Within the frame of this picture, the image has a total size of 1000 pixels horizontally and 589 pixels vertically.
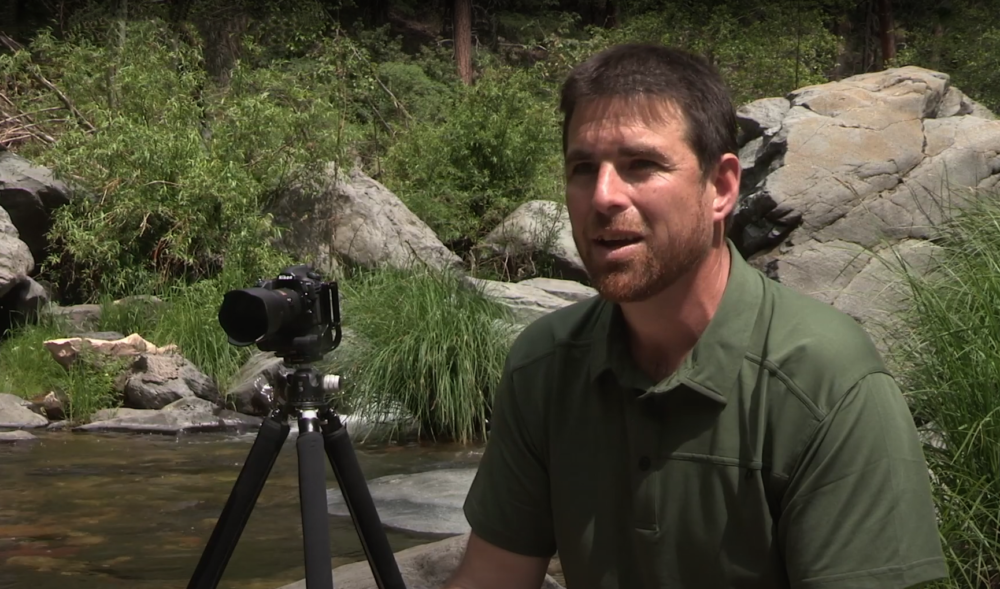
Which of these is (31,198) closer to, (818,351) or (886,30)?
(818,351)

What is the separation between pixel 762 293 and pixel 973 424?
5.11 ft

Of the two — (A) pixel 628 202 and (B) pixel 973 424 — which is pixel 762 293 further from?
(B) pixel 973 424

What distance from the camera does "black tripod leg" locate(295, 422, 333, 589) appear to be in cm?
246

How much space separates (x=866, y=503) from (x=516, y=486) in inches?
20.8

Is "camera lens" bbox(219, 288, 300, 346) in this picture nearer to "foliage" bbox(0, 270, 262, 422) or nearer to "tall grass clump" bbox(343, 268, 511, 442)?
"tall grass clump" bbox(343, 268, 511, 442)

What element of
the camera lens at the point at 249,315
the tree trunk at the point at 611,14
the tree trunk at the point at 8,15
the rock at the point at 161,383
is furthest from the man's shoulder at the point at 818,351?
the tree trunk at the point at 611,14

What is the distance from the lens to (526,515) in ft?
6.15

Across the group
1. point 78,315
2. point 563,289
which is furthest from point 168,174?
point 563,289

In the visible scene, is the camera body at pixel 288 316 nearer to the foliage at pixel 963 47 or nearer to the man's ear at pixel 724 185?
the man's ear at pixel 724 185

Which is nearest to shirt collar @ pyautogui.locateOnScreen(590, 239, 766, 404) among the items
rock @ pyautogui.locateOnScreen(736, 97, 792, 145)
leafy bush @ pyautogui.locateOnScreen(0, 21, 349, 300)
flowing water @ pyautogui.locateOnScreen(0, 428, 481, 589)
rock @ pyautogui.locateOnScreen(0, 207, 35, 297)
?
flowing water @ pyautogui.locateOnScreen(0, 428, 481, 589)

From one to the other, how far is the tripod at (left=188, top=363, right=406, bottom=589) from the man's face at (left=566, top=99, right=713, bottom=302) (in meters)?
1.03

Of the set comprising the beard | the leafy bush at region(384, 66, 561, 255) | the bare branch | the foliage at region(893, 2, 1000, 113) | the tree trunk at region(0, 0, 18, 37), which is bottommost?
the beard

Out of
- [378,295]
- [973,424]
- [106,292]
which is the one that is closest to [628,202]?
[973,424]

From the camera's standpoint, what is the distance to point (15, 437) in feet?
23.3
